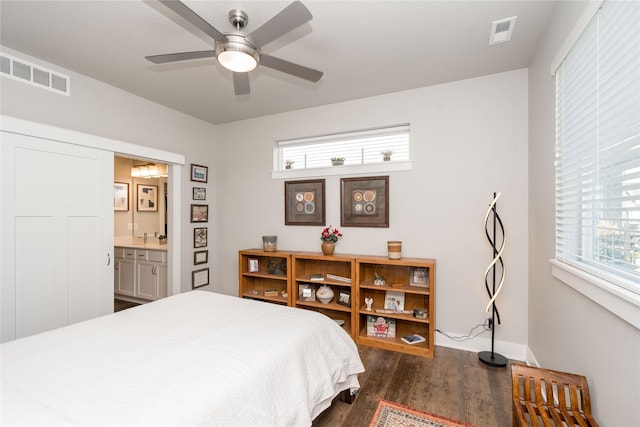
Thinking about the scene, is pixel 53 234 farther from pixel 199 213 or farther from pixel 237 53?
pixel 237 53

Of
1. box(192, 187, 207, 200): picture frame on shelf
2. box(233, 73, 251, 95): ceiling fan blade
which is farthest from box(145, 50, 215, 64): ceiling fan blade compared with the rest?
box(192, 187, 207, 200): picture frame on shelf

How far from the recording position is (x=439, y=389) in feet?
7.22

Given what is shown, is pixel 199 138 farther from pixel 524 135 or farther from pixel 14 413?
pixel 524 135

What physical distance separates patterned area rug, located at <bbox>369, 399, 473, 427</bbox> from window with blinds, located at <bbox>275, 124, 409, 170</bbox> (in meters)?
2.32

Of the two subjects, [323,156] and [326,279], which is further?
[323,156]

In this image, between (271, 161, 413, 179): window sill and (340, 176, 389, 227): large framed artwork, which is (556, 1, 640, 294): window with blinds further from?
(340, 176, 389, 227): large framed artwork

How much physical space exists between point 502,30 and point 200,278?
421 centimetres

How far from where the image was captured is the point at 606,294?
123 centimetres

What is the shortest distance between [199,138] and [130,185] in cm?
208

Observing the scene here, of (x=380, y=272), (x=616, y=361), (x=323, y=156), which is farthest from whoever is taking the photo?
(x=323, y=156)

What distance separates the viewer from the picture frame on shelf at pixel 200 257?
13.0 ft

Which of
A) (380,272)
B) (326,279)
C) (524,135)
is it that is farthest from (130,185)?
(524,135)

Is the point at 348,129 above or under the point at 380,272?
above

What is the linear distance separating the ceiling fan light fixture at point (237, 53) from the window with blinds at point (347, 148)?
1.86 metres
